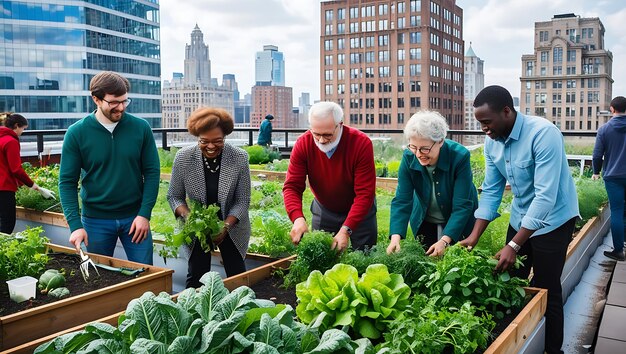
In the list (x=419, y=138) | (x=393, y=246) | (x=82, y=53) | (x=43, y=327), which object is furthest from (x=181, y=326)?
(x=82, y=53)

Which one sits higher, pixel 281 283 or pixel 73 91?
pixel 73 91

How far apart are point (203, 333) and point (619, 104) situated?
5396 mm

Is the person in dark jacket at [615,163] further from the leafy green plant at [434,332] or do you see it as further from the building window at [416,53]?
the building window at [416,53]

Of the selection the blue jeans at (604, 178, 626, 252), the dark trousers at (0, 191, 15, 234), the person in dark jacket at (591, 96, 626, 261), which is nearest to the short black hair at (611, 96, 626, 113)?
the person in dark jacket at (591, 96, 626, 261)

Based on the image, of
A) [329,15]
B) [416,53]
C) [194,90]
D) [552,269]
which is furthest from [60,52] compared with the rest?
[194,90]

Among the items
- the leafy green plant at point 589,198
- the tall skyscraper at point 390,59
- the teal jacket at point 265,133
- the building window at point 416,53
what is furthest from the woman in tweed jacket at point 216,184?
the building window at point 416,53

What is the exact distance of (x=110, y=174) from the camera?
3.32m

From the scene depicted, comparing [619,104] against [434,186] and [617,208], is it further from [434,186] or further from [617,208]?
[434,186]

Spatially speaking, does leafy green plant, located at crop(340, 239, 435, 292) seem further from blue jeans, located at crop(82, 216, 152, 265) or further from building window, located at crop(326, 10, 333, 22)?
building window, located at crop(326, 10, 333, 22)

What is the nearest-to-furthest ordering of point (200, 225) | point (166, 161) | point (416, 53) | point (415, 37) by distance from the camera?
point (200, 225), point (166, 161), point (416, 53), point (415, 37)

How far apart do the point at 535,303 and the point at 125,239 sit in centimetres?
222

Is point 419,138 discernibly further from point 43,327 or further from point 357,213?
point 43,327

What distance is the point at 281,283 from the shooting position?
10.1ft

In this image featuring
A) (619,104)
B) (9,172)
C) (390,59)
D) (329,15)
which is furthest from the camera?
(329,15)
